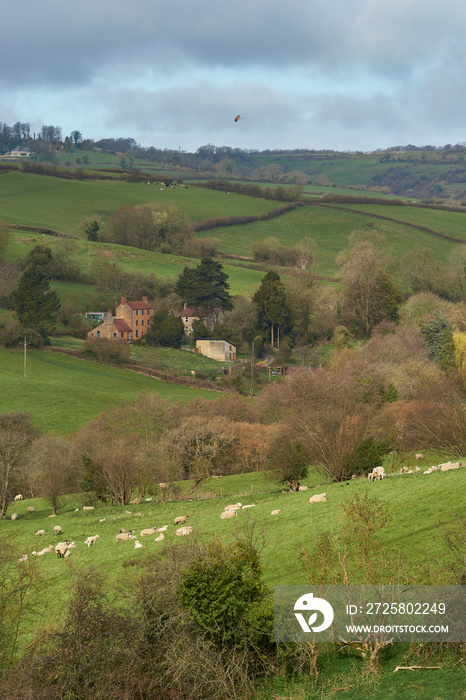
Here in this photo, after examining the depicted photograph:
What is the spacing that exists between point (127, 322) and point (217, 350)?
1678 cm

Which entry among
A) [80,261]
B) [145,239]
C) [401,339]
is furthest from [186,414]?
[145,239]

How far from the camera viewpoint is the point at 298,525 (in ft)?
80.6

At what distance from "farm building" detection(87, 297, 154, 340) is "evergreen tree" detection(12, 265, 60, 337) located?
24.9ft

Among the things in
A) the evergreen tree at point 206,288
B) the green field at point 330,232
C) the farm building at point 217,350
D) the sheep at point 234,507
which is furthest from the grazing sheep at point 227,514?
the green field at point 330,232

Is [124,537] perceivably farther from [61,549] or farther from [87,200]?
[87,200]

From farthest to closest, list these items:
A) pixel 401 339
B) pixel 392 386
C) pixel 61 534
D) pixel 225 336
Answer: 1. pixel 225 336
2. pixel 401 339
3. pixel 392 386
4. pixel 61 534

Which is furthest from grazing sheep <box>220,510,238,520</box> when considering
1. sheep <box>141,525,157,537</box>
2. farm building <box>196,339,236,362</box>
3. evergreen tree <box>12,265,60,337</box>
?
farm building <box>196,339,236,362</box>

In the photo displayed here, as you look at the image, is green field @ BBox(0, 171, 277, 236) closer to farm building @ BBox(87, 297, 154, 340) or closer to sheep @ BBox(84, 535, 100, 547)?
farm building @ BBox(87, 297, 154, 340)

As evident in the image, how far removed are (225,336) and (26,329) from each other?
29168 mm

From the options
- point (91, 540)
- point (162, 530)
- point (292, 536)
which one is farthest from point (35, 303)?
point (292, 536)

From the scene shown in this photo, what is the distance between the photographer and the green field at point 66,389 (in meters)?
68.5

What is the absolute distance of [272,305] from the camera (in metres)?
108

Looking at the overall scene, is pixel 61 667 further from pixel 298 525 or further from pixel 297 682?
pixel 298 525

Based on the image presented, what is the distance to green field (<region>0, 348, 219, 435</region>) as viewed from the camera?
A: 225 feet
